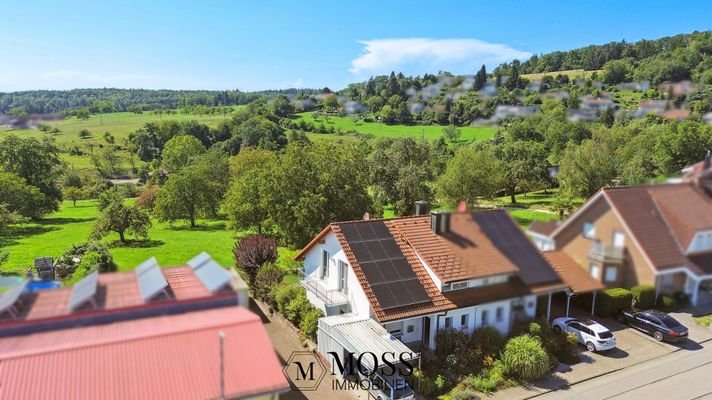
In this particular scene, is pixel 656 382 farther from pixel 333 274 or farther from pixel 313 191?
pixel 313 191

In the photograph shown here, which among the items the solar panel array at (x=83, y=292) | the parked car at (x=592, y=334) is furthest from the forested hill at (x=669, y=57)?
Answer: the parked car at (x=592, y=334)

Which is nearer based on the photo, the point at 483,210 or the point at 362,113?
the point at 483,210

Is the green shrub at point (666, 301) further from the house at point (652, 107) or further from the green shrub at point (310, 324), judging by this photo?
the green shrub at point (310, 324)

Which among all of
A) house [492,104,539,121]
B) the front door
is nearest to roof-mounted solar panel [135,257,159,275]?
the front door

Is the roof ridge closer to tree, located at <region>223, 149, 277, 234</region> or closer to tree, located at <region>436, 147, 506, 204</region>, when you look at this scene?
tree, located at <region>436, 147, 506, 204</region>

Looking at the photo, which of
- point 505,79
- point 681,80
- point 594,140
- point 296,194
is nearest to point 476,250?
point 594,140

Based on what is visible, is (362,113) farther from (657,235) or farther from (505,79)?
(657,235)
